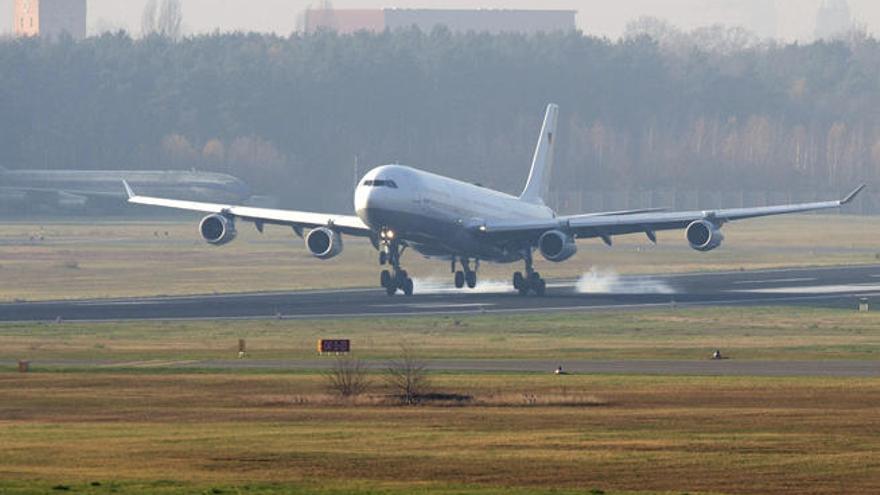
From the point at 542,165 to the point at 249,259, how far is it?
30.8 m

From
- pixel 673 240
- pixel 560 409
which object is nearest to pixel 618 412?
pixel 560 409

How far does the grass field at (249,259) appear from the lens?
5039 inches

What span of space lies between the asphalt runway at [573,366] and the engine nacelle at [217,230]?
36.2m

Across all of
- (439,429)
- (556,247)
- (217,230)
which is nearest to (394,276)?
(556,247)

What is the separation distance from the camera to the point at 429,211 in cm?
10644

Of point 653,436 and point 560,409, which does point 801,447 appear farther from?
point 560,409

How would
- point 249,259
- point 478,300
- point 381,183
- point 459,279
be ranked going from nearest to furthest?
point 381,183, point 478,300, point 459,279, point 249,259

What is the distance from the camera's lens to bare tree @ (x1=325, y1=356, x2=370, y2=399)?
64.0 m

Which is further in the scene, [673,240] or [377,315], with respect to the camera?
[673,240]

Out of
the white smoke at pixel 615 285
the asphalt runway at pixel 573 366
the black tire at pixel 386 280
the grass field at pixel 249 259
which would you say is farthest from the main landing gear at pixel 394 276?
the asphalt runway at pixel 573 366

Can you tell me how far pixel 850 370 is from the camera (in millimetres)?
71375

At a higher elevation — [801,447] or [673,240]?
[673,240]

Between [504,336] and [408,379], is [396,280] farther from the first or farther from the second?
[408,379]

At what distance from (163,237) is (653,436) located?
421 ft
